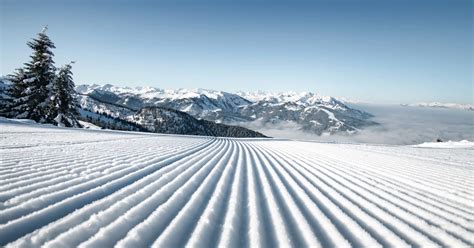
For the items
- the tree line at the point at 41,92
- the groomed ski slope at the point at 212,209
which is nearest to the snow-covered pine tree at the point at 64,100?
the tree line at the point at 41,92

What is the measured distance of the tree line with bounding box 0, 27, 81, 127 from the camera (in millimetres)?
26953

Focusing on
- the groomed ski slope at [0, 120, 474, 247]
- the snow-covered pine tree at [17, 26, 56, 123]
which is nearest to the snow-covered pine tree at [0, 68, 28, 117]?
the snow-covered pine tree at [17, 26, 56, 123]

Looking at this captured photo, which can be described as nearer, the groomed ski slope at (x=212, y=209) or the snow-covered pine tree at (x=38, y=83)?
the groomed ski slope at (x=212, y=209)

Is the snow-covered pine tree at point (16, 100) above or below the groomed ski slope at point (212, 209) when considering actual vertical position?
above

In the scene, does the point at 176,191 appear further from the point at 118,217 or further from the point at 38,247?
the point at 38,247

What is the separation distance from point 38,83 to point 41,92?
44.9 inches

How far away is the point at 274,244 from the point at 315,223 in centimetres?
87

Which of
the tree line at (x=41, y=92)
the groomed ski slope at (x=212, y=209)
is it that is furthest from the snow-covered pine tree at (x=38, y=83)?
the groomed ski slope at (x=212, y=209)

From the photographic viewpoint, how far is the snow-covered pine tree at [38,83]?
88.3 feet

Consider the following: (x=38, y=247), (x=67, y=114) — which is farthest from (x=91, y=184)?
(x=67, y=114)

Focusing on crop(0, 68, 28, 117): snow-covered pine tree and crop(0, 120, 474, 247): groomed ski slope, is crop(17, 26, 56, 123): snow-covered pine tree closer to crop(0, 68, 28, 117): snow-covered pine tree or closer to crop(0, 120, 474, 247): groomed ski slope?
crop(0, 68, 28, 117): snow-covered pine tree

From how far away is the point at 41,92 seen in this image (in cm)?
2708

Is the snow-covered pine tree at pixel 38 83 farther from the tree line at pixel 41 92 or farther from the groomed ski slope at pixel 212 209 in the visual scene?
the groomed ski slope at pixel 212 209

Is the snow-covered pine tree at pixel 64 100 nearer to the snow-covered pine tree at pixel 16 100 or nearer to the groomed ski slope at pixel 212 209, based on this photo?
the snow-covered pine tree at pixel 16 100
